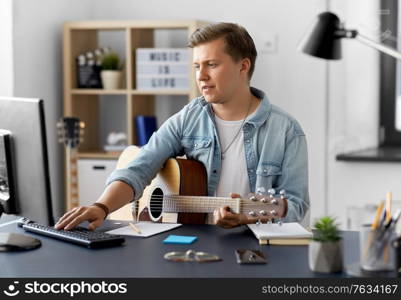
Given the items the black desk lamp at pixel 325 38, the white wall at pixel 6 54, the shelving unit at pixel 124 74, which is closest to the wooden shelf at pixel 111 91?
the shelving unit at pixel 124 74

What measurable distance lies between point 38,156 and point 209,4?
278cm

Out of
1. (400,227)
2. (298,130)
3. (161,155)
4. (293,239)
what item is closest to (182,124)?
(161,155)

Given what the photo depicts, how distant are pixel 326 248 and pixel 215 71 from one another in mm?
930

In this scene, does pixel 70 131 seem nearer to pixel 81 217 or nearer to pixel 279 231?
pixel 81 217

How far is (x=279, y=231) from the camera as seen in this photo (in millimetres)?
2029

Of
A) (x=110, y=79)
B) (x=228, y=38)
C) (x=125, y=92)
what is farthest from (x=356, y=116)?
(x=228, y=38)

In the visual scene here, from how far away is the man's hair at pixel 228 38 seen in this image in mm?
2461

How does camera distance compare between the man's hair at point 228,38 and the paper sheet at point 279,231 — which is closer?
the paper sheet at point 279,231

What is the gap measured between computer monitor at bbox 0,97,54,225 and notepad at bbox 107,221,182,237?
0.25 m

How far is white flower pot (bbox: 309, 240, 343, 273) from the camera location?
65.2 inches

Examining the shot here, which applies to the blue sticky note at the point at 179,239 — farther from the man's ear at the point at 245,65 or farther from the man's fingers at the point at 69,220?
the man's ear at the point at 245,65

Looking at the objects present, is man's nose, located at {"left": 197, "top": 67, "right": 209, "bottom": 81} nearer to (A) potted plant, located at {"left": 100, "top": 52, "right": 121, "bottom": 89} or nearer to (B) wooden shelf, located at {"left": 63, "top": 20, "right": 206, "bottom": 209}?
(B) wooden shelf, located at {"left": 63, "top": 20, "right": 206, "bottom": 209}

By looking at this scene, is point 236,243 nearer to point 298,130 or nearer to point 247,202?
point 247,202

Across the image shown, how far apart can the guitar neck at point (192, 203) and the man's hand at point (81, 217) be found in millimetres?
301
